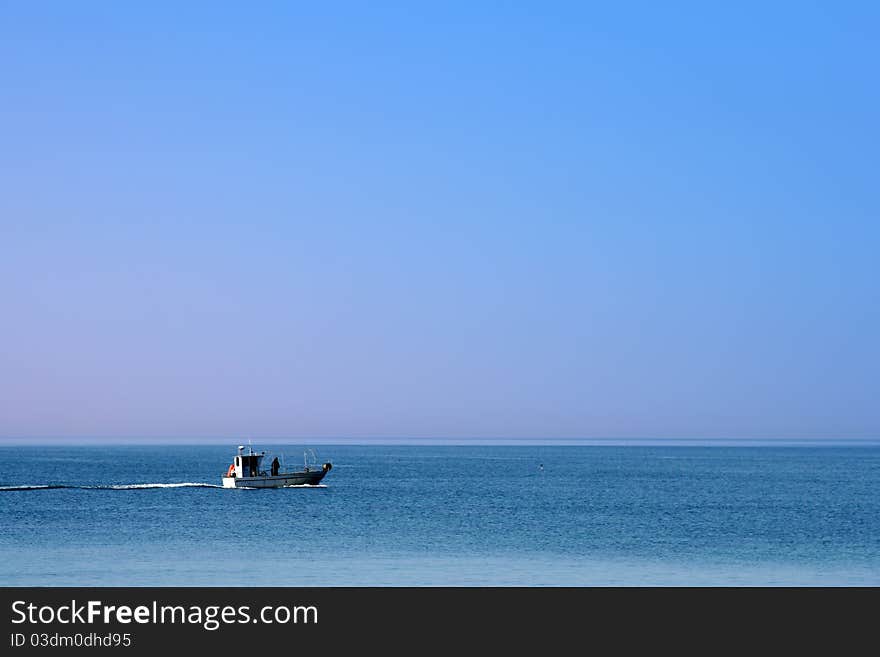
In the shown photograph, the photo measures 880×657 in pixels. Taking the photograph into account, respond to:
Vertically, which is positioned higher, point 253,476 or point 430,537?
point 253,476

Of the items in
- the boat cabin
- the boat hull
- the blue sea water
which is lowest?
the blue sea water

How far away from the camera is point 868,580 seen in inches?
2080

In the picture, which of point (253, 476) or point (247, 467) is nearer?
point (253, 476)
